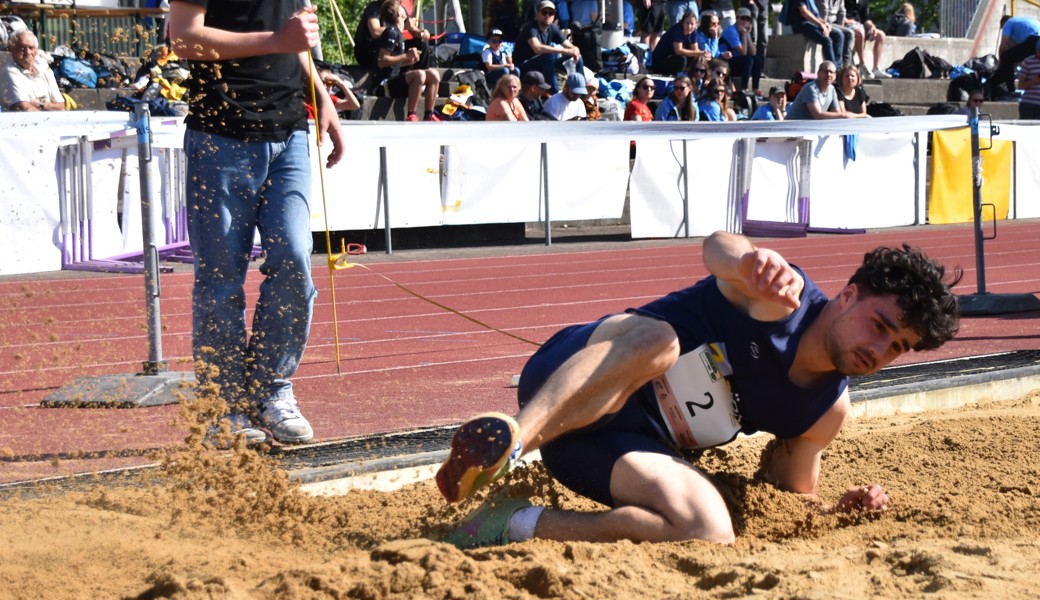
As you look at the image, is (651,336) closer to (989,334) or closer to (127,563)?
(127,563)

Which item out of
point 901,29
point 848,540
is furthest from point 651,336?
point 901,29

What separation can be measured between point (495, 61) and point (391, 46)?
265cm

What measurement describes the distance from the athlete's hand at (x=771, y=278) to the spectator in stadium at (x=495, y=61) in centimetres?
1394

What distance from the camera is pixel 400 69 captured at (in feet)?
50.6

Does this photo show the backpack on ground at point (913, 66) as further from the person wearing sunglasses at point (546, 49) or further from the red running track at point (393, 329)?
the red running track at point (393, 329)

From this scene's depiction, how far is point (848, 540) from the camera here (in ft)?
11.5

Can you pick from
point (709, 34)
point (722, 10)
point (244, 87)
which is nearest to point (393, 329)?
point (244, 87)

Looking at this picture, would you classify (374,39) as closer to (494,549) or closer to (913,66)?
(494,549)

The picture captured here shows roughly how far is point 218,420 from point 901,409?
120 inches

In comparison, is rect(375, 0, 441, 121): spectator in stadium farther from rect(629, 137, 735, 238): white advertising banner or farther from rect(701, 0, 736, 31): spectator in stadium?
rect(701, 0, 736, 31): spectator in stadium

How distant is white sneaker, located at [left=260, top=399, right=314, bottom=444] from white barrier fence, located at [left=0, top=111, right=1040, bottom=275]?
410cm

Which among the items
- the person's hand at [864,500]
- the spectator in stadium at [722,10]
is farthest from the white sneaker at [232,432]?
the spectator in stadium at [722,10]

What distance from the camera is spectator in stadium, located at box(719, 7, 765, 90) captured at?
781 inches

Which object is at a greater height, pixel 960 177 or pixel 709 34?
pixel 709 34
